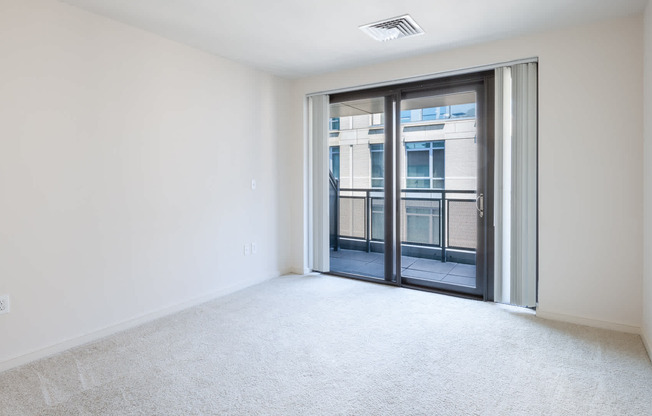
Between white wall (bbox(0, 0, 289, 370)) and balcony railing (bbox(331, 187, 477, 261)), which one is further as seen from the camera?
balcony railing (bbox(331, 187, 477, 261))

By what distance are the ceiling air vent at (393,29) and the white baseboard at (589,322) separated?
2658 millimetres

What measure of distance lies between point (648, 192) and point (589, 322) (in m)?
1.14

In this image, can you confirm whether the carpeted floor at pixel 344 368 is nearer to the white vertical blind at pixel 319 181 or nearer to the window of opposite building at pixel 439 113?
the white vertical blind at pixel 319 181

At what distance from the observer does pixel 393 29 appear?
3242 millimetres

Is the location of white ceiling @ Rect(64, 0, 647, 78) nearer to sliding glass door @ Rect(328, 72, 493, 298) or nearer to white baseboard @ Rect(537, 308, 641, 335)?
sliding glass door @ Rect(328, 72, 493, 298)

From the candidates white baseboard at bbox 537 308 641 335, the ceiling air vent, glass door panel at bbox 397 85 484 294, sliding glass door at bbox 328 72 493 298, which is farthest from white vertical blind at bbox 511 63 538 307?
the ceiling air vent

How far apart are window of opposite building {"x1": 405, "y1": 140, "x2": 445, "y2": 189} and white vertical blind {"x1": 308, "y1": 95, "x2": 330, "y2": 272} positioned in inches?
40.3

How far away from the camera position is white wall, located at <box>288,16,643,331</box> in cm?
299

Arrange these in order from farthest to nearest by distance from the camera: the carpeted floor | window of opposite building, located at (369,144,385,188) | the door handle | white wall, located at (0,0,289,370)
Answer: window of opposite building, located at (369,144,385,188), the door handle, white wall, located at (0,0,289,370), the carpeted floor

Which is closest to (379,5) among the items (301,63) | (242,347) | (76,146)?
(301,63)

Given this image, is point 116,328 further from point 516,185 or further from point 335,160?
point 516,185

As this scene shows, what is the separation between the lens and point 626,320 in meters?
3.05

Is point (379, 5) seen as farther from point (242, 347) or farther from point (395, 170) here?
point (242, 347)

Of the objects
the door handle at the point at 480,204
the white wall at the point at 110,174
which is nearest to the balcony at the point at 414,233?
the door handle at the point at 480,204
